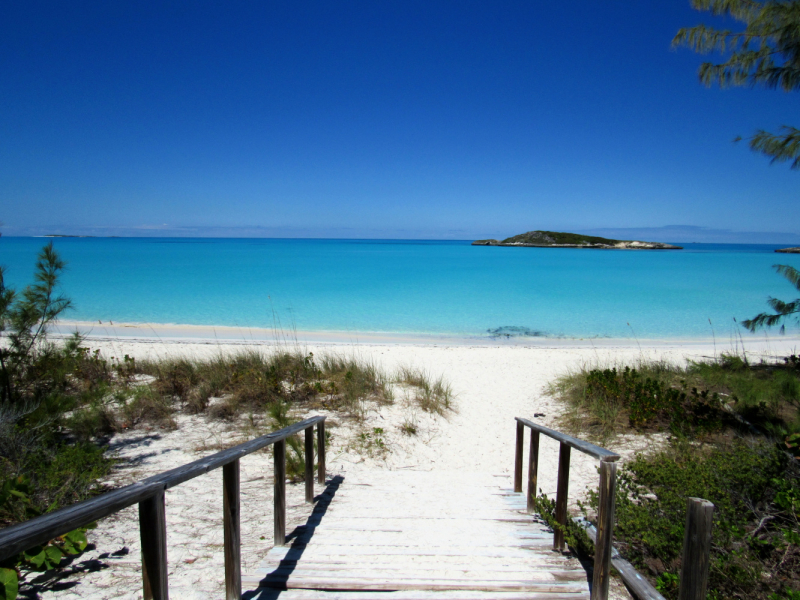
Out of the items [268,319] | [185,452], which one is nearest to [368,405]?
[185,452]

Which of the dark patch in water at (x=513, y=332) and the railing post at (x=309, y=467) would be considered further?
the dark patch in water at (x=513, y=332)

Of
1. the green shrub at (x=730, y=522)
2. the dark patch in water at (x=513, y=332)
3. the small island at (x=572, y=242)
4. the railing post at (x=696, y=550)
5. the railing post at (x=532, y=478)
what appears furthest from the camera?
the small island at (x=572, y=242)

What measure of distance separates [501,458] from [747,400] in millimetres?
3709

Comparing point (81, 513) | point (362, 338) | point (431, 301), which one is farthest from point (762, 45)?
point (431, 301)

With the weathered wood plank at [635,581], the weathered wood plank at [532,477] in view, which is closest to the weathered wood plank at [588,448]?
the weathered wood plank at [532,477]

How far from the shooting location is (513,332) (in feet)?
54.0

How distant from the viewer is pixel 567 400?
25.4ft

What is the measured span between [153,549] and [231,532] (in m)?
0.67

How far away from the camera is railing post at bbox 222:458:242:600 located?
7.90 feet

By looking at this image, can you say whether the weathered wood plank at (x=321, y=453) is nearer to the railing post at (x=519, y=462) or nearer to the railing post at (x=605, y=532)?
the railing post at (x=519, y=462)

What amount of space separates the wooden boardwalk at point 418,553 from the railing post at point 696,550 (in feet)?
2.72

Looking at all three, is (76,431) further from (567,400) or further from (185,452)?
(567,400)

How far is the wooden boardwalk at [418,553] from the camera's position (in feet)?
8.66

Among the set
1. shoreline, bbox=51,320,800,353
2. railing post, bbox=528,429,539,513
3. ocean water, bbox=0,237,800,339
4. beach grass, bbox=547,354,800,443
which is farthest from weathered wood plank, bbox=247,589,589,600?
shoreline, bbox=51,320,800,353
